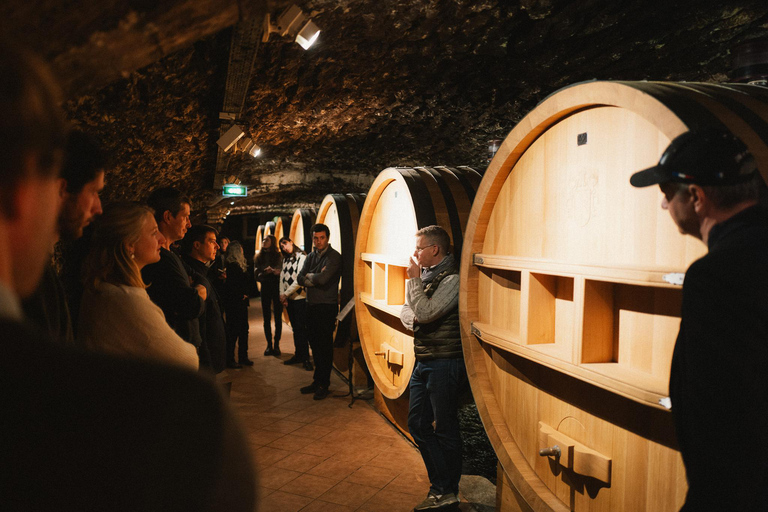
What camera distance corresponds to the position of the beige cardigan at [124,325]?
5.57ft

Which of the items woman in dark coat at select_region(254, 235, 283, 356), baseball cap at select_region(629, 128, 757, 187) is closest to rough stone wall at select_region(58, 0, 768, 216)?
woman in dark coat at select_region(254, 235, 283, 356)

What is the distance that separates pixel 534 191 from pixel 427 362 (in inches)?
50.9

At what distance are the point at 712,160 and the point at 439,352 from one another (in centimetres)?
190

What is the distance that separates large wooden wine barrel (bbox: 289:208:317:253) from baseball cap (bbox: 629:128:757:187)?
19.4ft

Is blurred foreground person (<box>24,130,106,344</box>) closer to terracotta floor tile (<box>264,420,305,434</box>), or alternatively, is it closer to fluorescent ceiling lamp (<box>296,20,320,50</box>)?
fluorescent ceiling lamp (<box>296,20,320,50</box>)

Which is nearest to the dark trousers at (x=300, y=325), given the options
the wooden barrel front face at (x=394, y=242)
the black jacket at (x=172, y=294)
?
the wooden barrel front face at (x=394, y=242)

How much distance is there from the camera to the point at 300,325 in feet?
20.4

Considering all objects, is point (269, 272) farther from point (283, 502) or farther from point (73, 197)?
point (73, 197)

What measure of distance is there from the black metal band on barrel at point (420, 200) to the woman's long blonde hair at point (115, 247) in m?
1.66

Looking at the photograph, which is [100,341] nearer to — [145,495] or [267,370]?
[145,495]

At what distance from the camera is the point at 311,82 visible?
4523 millimetres

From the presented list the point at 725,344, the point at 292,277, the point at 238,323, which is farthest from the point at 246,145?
the point at 725,344

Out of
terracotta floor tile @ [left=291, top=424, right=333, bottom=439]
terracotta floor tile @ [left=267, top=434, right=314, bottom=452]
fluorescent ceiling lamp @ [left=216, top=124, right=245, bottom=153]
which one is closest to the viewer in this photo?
terracotta floor tile @ [left=267, top=434, right=314, bottom=452]

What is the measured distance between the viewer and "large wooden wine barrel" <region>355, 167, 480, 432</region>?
322 centimetres
